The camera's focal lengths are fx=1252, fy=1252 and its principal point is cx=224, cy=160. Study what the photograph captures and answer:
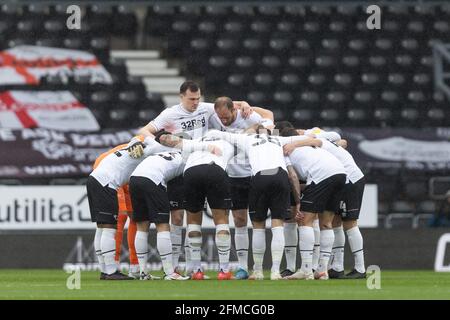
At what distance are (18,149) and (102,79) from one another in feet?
14.9

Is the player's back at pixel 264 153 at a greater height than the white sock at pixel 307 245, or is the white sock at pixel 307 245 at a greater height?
the player's back at pixel 264 153

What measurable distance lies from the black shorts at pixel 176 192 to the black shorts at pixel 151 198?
763mm

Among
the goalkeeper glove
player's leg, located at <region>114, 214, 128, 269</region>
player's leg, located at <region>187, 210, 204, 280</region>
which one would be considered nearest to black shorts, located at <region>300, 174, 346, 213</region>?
player's leg, located at <region>187, 210, 204, 280</region>

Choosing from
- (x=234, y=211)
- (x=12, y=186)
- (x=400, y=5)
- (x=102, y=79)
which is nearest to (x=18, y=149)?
(x=12, y=186)

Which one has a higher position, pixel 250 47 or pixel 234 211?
pixel 250 47

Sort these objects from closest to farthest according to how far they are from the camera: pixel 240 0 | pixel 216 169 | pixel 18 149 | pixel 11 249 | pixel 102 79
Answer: pixel 216 169 < pixel 11 249 < pixel 18 149 < pixel 102 79 < pixel 240 0

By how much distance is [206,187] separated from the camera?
50.6 feet

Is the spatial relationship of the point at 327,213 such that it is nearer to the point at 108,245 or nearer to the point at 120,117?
the point at 108,245

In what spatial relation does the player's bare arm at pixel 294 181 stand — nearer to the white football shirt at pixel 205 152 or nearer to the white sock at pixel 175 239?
the white football shirt at pixel 205 152

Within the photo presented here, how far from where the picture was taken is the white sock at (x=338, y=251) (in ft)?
54.2

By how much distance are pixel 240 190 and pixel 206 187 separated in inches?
52.8

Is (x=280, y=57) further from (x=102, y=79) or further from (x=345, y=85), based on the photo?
(x=102, y=79)

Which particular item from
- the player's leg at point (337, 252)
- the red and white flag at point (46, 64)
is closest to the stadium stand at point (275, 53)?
the red and white flag at point (46, 64)

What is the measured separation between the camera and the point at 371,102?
26812 mm
